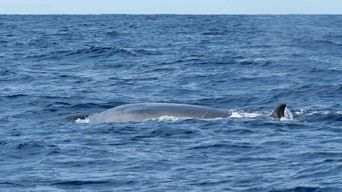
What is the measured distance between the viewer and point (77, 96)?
30688 mm

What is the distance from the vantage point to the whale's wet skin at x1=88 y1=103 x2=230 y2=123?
23.3 metres

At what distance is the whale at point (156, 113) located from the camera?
2325 cm

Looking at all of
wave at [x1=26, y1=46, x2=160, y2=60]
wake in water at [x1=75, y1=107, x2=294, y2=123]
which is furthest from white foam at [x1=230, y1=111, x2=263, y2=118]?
wave at [x1=26, y1=46, x2=160, y2=60]

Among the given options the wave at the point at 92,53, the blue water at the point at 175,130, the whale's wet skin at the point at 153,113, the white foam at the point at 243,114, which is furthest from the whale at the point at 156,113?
the wave at the point at 92,53

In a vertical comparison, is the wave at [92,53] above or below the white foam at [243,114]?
above

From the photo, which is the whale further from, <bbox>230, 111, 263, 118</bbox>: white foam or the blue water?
the blue water

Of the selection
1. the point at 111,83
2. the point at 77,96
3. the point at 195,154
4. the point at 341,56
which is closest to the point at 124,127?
the point at 195,154

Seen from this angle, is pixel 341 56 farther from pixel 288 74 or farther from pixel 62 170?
pixel 62 170

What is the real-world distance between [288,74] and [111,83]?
8007 mm

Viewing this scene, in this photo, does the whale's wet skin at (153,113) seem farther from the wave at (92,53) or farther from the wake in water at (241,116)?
the wave at (92,53)

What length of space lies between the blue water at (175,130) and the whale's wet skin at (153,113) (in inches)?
22.6

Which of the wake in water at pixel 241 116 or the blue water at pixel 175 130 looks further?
the wake in water at pixel 241 116

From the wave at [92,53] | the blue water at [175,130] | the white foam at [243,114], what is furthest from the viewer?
the wave at [92,53]

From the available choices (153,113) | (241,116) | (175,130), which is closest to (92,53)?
(241,116)
